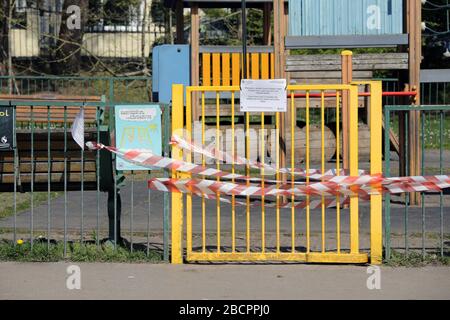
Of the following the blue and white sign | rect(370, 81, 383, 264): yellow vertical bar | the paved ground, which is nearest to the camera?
the paved ground

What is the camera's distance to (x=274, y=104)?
28.5 feet

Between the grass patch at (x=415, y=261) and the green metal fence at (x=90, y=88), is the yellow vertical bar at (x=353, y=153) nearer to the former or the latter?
the grass patch at (x=415, y=261)

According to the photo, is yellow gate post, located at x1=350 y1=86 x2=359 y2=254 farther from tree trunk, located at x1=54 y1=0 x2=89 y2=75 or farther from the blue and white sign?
tree trunk, located at x1=54 y1=0 x2=89 y2=75

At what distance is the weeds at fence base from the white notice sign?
169 cm

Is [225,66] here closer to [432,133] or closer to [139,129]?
[139,129]

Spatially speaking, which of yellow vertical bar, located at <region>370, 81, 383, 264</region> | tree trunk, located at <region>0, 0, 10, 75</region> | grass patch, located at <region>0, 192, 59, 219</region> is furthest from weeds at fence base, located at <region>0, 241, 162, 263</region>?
tree trunk, located at <region>0, 0, 10, 75</region>

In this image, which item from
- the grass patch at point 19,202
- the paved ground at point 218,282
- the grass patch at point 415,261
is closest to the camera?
the paved ground at point 218,282

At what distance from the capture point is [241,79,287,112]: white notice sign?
28.4ft

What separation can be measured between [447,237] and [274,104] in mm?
2759

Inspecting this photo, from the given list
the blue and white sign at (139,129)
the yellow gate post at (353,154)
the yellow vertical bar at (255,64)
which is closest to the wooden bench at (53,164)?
the blue and white sign at (139,129)

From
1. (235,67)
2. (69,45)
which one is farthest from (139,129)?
(69,45)

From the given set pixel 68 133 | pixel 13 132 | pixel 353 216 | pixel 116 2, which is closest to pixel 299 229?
pixel 353 216

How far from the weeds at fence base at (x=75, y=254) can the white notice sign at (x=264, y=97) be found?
5.54 ft

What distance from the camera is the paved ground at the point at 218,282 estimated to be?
24.9 ft
